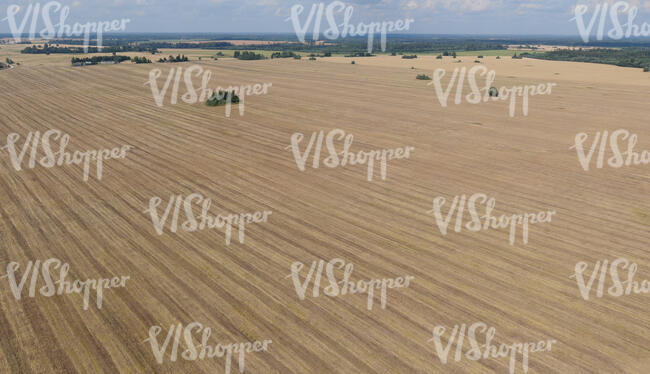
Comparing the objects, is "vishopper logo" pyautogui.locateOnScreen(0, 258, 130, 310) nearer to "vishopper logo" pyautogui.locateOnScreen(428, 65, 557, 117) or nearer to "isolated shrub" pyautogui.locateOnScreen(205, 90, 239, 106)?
"isolated shrub" pyautogui.locateOnScreen(205, 90, 239, 106)

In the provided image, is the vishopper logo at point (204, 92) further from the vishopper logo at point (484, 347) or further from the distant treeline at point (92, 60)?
the distant treeline at point (92, 60)

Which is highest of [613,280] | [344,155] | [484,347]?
[344,155]

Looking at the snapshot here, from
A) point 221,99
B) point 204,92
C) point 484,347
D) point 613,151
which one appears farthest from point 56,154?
point 613,151

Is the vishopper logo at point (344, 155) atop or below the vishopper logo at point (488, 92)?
below

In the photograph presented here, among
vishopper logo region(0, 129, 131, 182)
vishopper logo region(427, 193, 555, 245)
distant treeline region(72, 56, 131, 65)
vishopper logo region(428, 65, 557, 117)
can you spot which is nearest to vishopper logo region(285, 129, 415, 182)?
vishopper logo region(427, 193, 555, 245)

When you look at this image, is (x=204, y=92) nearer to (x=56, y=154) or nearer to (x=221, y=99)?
(x=221, y=99)

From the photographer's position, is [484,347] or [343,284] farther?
[343,284]

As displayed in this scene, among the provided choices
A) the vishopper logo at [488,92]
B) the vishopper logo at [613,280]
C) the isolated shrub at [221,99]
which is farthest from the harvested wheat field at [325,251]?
the vishopper logo at [488,92]
